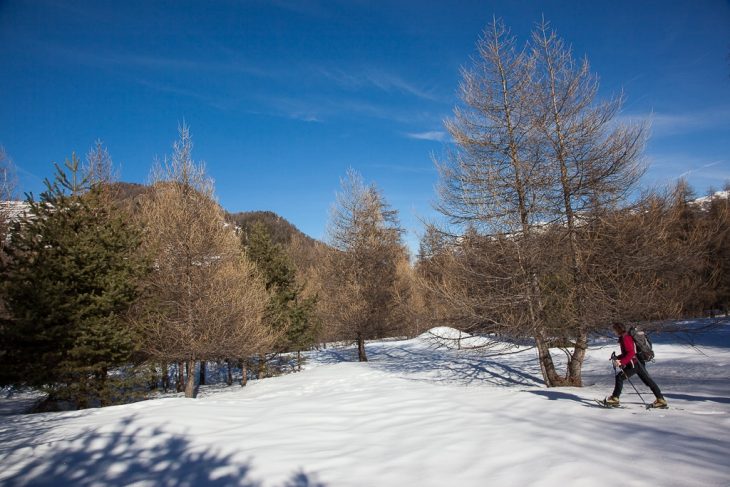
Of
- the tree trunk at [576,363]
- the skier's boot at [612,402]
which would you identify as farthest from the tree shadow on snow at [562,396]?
the tree trunk at [576,363]

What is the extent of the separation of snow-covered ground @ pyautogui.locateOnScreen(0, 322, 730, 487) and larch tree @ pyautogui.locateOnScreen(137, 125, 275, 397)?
4008 millimetres

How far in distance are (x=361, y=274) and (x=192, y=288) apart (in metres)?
9.48

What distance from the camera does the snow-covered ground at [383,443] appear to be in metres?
3.91

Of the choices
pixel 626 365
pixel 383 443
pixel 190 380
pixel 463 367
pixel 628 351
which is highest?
pixel 628 351

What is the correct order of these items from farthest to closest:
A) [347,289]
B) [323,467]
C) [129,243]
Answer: [347,289]
[129,243]
[323,467]

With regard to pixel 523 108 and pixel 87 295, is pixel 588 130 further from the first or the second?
pixel 87 295

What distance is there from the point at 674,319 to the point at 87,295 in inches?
608

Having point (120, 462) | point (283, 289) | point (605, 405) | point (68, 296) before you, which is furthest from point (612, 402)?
point (283, 289)

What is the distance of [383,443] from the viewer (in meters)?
5.12

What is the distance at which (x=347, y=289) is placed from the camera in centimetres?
1909

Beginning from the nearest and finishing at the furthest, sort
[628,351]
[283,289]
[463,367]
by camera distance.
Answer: [628,351] → [463,367] → [283,289]

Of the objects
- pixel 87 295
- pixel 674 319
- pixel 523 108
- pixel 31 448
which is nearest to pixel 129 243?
pixel 87 295

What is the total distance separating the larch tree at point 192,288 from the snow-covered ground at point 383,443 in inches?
158

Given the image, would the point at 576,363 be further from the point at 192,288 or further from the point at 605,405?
the point at 192,288
